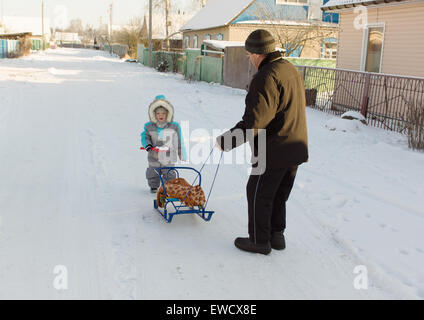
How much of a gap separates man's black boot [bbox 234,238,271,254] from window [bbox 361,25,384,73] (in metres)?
11.1

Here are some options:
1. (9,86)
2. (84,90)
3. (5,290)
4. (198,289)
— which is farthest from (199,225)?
(9,86)

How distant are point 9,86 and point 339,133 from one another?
1303cm

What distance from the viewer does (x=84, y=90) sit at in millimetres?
17469

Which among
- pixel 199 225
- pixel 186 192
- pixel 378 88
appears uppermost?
pixel 378 88

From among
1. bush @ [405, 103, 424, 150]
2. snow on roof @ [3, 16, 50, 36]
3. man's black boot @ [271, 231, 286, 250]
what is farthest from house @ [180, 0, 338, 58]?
snow on roof @ [3, 16, 50, 36]

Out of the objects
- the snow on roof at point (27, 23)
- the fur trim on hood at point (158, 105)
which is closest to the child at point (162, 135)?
the fur trim on hood at point (158, 105)

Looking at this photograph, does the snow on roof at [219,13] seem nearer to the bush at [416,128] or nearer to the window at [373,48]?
the window at [373,48]

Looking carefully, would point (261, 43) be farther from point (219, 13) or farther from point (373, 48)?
point (219, 13)

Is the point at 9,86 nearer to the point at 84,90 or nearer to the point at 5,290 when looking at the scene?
the point at 84,90

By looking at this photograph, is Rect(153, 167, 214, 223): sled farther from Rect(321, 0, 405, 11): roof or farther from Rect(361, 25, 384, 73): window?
Rect(361, 25, 384, 73): window

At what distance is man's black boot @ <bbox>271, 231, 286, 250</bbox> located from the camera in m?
4.30

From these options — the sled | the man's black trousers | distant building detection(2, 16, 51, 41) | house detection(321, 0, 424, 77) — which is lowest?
the sled

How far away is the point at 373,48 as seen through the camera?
14109 millimetres

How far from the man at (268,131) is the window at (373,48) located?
10.8 meters
